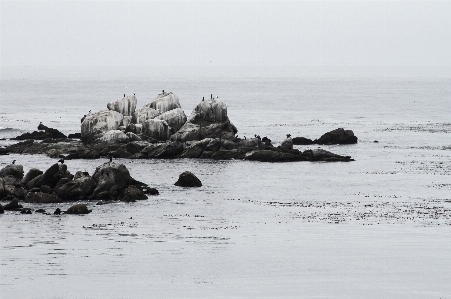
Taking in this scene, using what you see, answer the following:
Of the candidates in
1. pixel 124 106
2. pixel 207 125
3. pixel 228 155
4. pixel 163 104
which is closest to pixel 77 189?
pixel 228 155

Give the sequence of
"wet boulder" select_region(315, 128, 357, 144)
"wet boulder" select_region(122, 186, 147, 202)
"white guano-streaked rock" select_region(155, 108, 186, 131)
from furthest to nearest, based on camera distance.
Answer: "wet boulder" select_region(315, 128, 357, 144) < "white guano-streaked rock" select_region(155, 108, 186, 131) < "wet boulder" select_region(122, 186, 147, 202)

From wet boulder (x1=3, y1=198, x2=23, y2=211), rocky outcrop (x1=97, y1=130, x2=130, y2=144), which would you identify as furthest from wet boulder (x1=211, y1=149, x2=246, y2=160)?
wet boulder (x1=3, y1=198, x2=23, y2=211)

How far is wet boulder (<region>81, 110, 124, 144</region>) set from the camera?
7912cm

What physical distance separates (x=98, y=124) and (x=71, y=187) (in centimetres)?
2836

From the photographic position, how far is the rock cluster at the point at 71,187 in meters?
51.3

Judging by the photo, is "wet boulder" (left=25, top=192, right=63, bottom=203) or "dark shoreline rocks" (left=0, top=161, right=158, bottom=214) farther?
"dark shoreline rocks" (left=0, top=161, right=158, bottom=214)

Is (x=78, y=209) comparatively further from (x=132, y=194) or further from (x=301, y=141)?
(x=301, y=141)

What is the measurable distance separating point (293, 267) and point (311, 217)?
12127 millimetres

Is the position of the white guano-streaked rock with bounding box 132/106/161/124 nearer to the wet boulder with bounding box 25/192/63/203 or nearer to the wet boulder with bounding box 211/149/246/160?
the wet boulder with bounding box 211/149/246/160

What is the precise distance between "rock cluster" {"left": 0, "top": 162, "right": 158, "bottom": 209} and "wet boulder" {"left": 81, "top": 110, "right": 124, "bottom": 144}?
24737 mm

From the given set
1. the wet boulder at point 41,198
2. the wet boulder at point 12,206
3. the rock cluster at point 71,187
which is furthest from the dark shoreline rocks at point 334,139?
the wet boulder at point 12,206

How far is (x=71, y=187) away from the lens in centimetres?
5172

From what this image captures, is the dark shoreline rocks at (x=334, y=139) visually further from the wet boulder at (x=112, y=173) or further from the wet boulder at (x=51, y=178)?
the wet boulder at (x=51, y=178)

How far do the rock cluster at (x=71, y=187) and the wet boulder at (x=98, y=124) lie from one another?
24.7 meters
